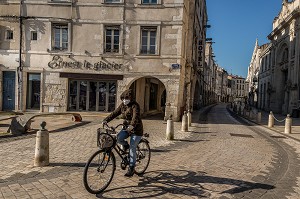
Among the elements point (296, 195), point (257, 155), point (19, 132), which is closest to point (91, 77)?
point (19, 132)

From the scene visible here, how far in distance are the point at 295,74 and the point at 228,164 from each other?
26.6 metres

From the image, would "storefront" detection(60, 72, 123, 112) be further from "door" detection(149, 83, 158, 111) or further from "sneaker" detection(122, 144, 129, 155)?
"sneaker" detection(122, 144, 129, 155)

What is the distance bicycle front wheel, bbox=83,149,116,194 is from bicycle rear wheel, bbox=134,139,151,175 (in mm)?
881

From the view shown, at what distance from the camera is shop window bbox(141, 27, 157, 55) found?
55.1 ft

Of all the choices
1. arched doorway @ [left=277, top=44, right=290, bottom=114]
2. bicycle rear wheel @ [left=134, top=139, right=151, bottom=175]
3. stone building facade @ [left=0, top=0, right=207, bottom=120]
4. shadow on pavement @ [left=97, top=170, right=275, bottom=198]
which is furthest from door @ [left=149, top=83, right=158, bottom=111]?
arched doorway @ [left=277, top=44, right=290, bottom=114]

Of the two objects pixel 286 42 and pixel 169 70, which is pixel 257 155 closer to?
pixel 169 70

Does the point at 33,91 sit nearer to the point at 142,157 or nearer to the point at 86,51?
the point at 86,51

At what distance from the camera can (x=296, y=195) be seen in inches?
191

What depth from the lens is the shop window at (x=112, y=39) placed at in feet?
56.1

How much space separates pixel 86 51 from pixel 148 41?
4214 millimetres

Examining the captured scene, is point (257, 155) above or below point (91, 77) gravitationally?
below

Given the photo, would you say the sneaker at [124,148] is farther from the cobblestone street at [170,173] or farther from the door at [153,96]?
the door at [153,96]

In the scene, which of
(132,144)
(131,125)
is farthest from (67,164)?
(131,125)

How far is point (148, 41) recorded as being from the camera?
16844 mm
